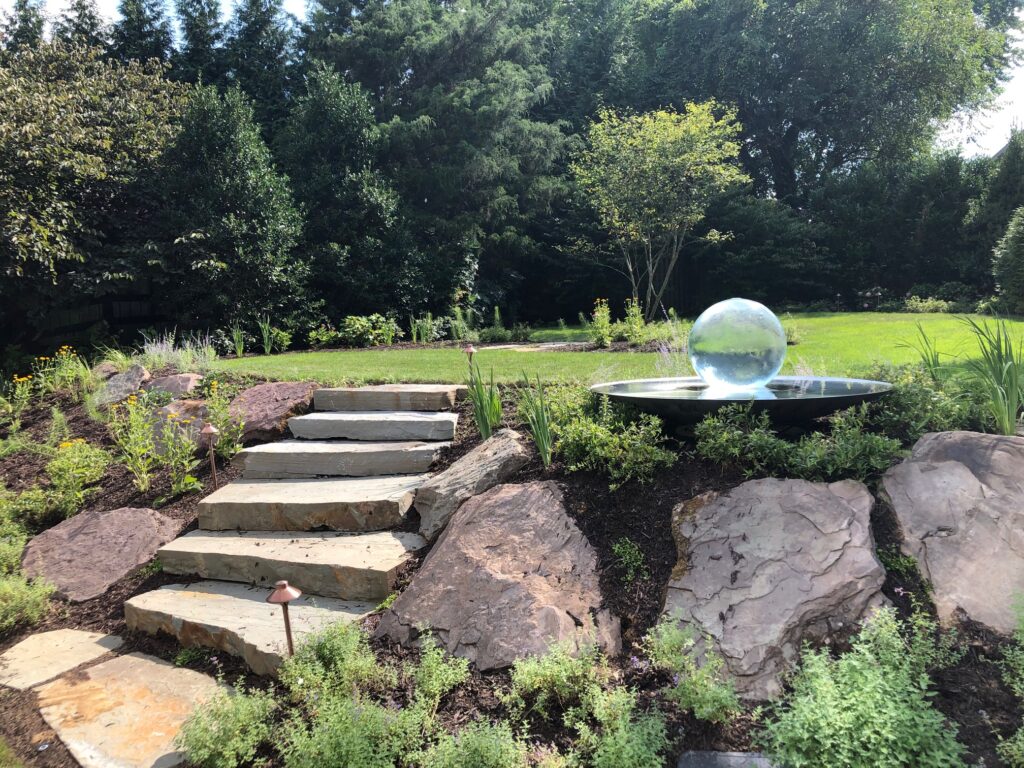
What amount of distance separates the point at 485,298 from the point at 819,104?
1316 centimetres

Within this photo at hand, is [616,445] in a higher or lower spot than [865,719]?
higher

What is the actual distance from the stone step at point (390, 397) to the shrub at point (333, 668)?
242 cm

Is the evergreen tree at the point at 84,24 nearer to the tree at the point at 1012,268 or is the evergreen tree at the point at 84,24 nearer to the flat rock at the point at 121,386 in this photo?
the flat rock at the point at 121,386

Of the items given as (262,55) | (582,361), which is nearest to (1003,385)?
(582,361)

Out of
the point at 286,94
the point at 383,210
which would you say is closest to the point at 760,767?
the point at 383,210

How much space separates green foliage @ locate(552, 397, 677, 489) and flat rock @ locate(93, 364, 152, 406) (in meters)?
4.88

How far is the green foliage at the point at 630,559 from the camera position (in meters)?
3.09

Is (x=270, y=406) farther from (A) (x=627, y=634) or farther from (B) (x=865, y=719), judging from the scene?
(B) (x=865, y=719)

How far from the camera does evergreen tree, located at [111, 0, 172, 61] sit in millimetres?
16109

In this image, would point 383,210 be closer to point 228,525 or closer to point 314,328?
point 314,328

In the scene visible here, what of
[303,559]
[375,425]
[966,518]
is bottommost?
[303,559]

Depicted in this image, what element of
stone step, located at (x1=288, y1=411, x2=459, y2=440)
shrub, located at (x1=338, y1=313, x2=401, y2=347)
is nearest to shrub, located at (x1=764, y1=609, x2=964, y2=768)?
stone step, located at (x1=288, y1=411, x2=459, y2=440)

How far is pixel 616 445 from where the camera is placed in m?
3.48

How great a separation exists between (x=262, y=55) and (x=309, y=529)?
17.1m
